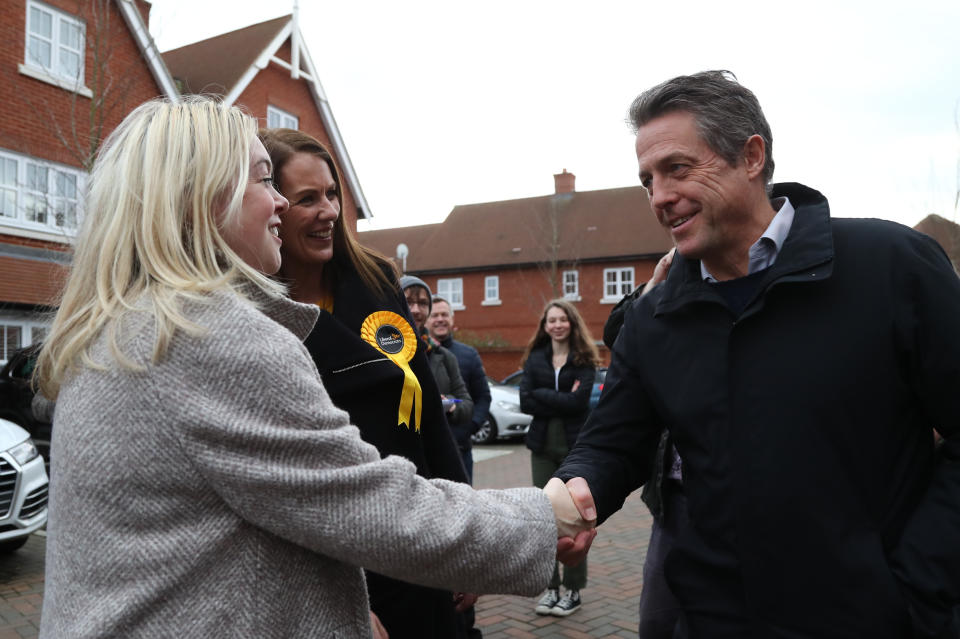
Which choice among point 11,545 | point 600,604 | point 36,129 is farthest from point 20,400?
point 600,604

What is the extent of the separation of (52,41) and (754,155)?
54.3 feet

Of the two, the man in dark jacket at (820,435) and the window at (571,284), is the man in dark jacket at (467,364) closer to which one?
the man in dark jacket at (820,435)

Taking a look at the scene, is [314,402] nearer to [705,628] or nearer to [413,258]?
[705,628]

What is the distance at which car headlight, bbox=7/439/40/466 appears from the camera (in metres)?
6.39

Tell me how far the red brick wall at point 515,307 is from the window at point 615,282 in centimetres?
19

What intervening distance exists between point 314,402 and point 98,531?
1.39ft

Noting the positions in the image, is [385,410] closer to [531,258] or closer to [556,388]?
[556,388]

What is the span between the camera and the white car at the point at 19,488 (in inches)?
243

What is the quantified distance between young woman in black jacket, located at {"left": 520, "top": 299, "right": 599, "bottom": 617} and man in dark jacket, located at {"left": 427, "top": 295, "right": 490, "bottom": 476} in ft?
1.49

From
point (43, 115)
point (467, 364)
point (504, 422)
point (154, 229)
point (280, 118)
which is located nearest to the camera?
point (154, 229)

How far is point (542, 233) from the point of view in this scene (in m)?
35.1

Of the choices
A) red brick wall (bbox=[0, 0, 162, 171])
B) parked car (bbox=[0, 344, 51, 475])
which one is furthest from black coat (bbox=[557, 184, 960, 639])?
red brick wall (bbox=[0, 0, 162, 171])

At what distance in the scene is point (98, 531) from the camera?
135 centimetres

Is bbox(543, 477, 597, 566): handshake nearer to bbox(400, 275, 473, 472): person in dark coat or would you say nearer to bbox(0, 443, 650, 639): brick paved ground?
bbox(0, 443, 650, 639): brick paved ground
